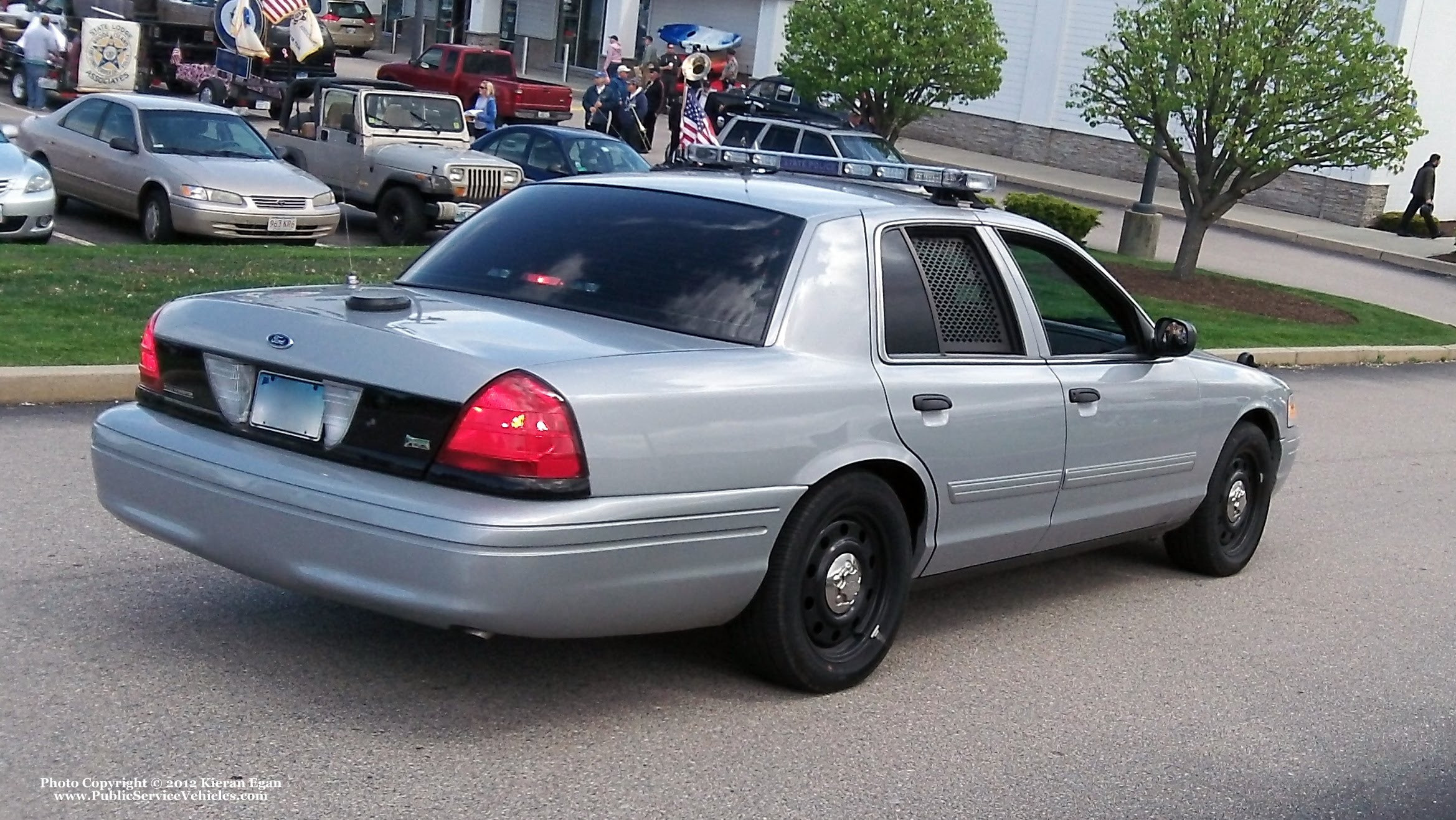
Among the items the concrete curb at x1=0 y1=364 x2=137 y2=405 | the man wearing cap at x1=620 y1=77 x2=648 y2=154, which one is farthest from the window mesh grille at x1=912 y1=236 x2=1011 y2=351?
the man wearing cap at x1=620 y1=77 x2=648 y2=154

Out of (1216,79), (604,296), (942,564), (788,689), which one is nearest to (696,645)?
(788,689)

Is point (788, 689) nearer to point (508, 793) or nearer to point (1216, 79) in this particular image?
point (508, 793)

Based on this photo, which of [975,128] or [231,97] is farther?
[975,128]

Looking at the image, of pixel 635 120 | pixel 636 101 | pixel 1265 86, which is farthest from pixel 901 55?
pixel 1265 86

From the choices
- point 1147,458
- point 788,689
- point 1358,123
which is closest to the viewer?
point 788,689

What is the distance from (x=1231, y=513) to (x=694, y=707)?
343 centimetres

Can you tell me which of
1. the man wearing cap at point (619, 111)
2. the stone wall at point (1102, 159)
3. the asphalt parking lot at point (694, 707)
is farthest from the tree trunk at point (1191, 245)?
the asphalt parking lot at point (694, 707)

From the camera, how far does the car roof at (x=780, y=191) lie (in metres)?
5.75

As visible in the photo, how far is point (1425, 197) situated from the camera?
109 ft

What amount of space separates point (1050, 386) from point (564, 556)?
2325 mm

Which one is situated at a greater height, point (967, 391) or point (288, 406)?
point (967, 391)

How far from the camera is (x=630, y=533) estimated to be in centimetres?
466

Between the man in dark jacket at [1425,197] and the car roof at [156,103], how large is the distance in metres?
24.4

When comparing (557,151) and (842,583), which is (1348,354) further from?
(842,583)
